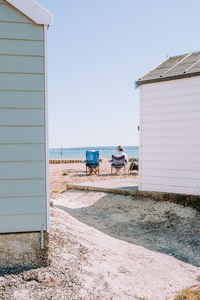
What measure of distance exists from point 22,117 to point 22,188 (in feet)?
2.91

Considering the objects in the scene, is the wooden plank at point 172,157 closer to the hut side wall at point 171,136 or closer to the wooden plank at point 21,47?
the hut side wall at point 171,136

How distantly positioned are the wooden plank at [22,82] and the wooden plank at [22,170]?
0.93 m

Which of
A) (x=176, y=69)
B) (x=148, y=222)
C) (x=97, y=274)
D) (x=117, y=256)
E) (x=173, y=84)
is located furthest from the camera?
(x=176, y=69)

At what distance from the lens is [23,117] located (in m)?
Answer: 4.05

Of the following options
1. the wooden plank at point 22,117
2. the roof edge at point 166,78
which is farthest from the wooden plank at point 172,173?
the wooden plank at point 22,117

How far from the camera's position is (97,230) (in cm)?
A: 651

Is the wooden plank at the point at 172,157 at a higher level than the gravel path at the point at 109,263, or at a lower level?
higher

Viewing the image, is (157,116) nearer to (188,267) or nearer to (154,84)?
(154,84)

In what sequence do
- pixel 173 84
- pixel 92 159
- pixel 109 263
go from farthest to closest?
pixel 92 159, pixel 173 84, pixel 109 263

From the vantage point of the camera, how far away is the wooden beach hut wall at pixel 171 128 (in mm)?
7844

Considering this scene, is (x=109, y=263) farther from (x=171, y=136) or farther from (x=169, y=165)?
(x=171, y=136)

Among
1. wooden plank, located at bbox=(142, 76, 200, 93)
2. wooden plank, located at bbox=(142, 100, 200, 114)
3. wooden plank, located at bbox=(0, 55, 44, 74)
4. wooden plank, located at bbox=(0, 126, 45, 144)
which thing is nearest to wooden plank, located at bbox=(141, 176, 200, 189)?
wooden plank, located at bbox=(142, 100, 200, 114)

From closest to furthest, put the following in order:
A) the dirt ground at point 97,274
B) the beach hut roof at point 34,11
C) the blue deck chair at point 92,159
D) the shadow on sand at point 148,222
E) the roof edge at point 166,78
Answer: the dirt ground at point 97,274 → the beach hut roof at point 34,11 → the shadow on sand at point 148,222 → the roof edge at point 166,78 → the blue deck chair at point 92,159

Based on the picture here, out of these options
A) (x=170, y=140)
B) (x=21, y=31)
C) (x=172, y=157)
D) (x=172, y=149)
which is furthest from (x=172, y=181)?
(x=21, y=31)
